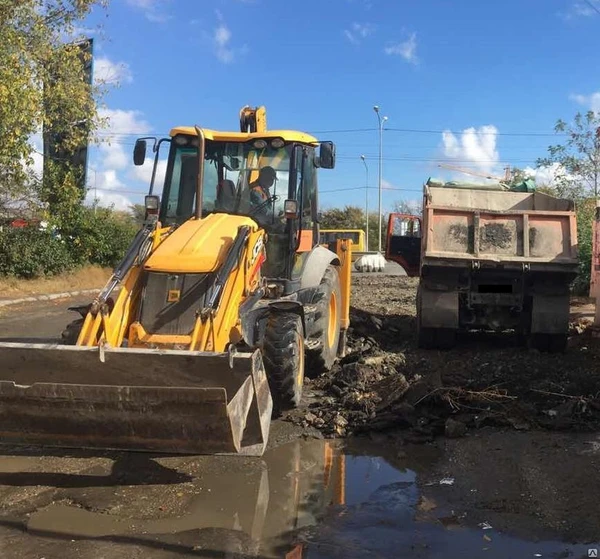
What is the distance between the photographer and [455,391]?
252 inches

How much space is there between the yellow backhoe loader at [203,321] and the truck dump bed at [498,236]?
1445 mm

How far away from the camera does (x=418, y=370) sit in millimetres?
7754

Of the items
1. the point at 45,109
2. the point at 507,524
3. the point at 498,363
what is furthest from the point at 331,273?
the point at 45,109

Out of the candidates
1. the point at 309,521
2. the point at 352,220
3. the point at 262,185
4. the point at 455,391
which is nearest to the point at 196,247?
the point at 262,185

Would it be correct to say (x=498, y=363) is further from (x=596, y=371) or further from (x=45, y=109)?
(x=45, y=109)

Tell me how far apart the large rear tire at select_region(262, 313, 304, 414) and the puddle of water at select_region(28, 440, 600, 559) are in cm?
91

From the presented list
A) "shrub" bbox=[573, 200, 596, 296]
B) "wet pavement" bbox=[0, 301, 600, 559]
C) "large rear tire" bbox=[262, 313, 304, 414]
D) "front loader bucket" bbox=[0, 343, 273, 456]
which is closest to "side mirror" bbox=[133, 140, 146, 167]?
"large rear tire" bbox=[262, 313, 304, 414]

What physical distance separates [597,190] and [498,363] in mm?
12485

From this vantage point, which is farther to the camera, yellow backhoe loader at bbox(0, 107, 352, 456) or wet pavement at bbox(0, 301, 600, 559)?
yellow backhoe loader at bbox(0, 107, 352, 456)

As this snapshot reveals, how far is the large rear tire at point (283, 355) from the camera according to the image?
18.8 feet

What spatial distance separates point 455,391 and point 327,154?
2891 millimetres

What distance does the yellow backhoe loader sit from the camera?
14.8 feet

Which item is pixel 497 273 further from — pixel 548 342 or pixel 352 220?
pixel 352 220

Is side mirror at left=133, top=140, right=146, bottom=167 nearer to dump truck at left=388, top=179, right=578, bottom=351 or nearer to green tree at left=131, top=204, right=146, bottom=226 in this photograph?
green tree at left=131, top=204, right=146, bottom=226
